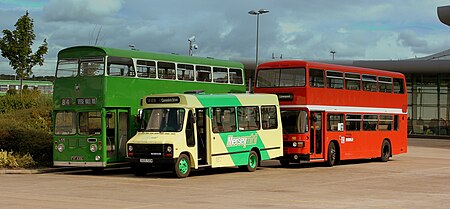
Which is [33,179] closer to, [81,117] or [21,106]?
[81,117]

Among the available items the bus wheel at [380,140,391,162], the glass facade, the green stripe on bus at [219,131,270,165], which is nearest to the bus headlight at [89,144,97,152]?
the green stripe on bus at [219,131,270,165]

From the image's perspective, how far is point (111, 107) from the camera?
21.8 metres

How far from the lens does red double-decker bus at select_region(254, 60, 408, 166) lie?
2514 cm

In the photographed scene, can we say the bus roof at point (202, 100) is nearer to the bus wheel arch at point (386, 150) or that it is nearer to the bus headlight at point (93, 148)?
the bus headlight at point (93, 148)

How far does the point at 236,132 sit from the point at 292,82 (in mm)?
3962

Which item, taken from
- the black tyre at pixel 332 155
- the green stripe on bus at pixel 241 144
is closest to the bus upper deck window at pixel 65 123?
the green stripe on bus at pixel 241 144

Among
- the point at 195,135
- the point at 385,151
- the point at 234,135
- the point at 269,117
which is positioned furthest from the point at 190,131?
the point at 385,151

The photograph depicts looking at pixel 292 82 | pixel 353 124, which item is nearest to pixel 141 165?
pixel 292 82

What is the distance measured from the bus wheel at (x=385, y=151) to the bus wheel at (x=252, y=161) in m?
8.79

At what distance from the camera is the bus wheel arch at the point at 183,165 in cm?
2034

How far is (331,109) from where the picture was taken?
86.6 ft

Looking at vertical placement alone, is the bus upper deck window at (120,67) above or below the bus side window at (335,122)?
above

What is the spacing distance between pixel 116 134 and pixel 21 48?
18.9 metres

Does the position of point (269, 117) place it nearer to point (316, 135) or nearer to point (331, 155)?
point (316, 135)
